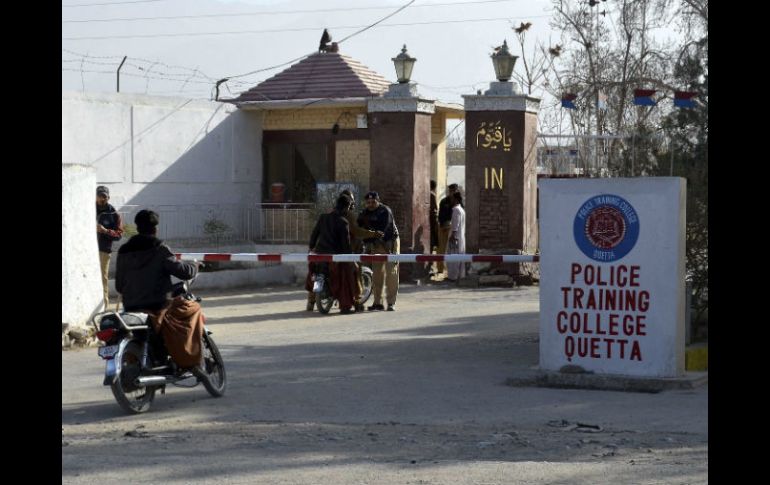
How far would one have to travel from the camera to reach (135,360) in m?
10.7

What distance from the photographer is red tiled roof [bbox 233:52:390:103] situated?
29.2 m

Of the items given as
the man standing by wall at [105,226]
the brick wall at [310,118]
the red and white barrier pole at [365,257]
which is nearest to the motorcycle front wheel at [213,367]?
the red and white barrier pole at [365,257]

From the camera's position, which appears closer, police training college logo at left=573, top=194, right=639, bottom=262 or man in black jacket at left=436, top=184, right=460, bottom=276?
police training college logo at left=573, top=194, right=639, bottom=262

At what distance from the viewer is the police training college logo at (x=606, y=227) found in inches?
469

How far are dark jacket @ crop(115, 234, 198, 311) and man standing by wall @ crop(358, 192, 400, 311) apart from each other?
336 inches

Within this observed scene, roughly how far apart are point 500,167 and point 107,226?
869 cm

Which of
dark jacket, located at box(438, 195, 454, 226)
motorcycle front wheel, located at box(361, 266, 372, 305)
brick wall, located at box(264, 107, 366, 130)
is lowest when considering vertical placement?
motorcycle front wheel, located at box(361, 266, 372, 305)

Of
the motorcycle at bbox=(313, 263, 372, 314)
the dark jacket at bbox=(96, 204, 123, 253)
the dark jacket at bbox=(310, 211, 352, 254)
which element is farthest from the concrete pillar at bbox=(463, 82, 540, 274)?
the dark jacket at bbox=(96, 204, 123, 253)

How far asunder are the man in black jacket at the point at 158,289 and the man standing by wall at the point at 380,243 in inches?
335

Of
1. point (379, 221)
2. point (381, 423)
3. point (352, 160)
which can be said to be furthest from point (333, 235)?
point (352, 160)

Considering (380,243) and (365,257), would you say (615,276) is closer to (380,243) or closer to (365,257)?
(365,257)

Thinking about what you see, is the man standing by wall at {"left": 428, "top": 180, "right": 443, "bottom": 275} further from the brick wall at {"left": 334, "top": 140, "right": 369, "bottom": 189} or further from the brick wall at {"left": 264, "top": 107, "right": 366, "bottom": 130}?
the brick wall at {"left": 264, "top": 107, "right": 366, "bottom": 130}

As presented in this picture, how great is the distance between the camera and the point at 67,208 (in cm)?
1534
